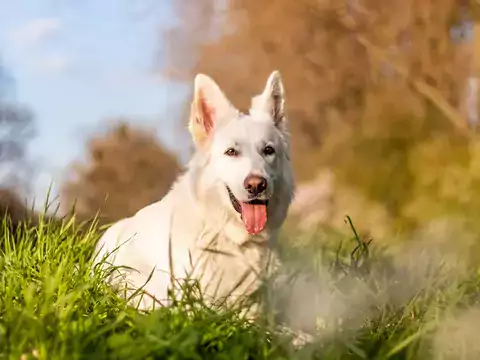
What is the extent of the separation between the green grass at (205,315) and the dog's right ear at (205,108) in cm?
88

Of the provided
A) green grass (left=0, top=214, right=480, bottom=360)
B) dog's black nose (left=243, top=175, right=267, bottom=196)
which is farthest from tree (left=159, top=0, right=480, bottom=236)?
dog's black nose (left=243, top=175, right=267, bottom=196)

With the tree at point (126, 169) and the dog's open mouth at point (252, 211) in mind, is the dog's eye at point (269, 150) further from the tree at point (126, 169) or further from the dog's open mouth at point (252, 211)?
the tree at point (126, 169)

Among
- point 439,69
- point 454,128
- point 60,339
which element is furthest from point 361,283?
point 439,69

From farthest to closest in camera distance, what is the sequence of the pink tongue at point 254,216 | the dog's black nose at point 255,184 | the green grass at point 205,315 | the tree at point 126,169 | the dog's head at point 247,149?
the tree at point 126,169 < the pink tongue at point 254,216 < the dog's head at point 247,149 < the dog's black nose at point 255,184 < the green grass at point 205,315

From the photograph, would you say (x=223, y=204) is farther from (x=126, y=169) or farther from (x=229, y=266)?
(x=126, y=169)

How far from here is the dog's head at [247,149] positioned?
3.70m

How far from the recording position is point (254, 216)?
3.81 metres

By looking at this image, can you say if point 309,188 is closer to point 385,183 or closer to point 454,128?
point 385,183

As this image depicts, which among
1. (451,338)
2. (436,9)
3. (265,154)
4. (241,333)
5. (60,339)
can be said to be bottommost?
(60,339)

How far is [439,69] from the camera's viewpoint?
705 cm

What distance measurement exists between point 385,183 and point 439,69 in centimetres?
139

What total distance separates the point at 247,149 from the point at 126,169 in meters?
2.84

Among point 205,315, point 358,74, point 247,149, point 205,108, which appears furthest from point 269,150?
point 358,74

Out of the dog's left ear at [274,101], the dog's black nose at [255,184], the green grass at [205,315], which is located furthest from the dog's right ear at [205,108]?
the green grass at [205,315]
